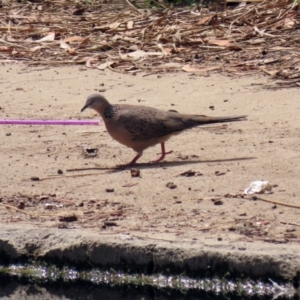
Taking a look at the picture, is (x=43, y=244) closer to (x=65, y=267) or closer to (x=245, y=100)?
(x=65, y=267)

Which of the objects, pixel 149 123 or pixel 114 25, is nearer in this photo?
pixel 149 123

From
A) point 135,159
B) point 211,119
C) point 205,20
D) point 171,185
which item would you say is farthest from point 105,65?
point 171,185

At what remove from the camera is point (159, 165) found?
7336 millimetres

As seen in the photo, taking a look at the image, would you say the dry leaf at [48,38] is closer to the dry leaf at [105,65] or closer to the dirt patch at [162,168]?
the dry leaf at [105,65]

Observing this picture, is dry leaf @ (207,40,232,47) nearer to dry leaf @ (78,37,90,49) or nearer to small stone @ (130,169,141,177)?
dry leaf @ (78,37,90,49)

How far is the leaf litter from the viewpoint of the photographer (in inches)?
409

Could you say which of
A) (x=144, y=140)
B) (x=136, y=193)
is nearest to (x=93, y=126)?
(x=144, y=140)

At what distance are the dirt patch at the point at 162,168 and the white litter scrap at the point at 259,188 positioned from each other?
7cm

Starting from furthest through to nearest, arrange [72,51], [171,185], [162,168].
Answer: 1. [72,51]
2. [162,168]
3. [171,185]

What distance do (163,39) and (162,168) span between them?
4.43m

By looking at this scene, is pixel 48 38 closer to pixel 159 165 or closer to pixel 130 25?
pixel 130 25

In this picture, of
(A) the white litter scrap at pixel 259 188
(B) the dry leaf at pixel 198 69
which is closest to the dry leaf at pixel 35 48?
(B) the dry leaf at pixel 198 69

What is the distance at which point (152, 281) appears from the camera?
18.1 ft

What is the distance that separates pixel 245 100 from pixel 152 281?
12.3 ft
